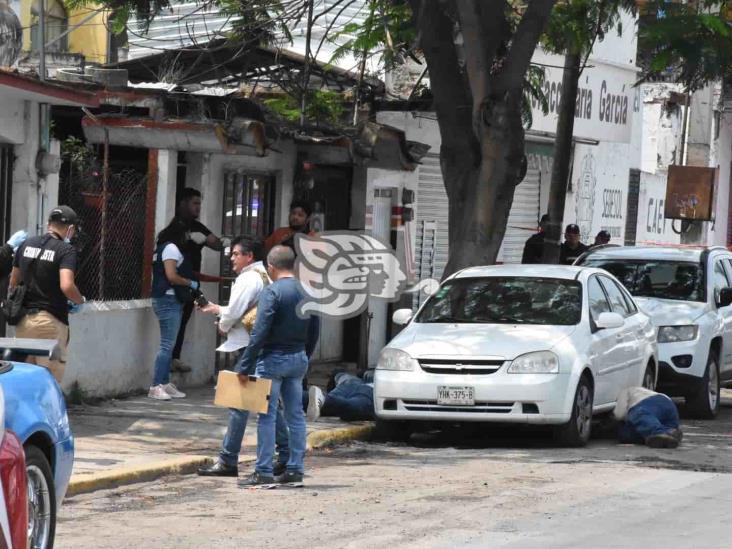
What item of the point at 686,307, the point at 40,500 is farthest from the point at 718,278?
the point at 40,500

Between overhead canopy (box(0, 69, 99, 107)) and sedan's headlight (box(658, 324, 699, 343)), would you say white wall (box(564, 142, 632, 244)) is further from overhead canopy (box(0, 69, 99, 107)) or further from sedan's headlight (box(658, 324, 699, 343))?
overhead canopy (box(0, 69, 99, 107))

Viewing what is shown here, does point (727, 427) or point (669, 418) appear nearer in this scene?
point (669, 418)

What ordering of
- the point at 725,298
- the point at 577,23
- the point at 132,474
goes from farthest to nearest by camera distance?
the point at 577,23, the point at 725,298, the point at 132,474

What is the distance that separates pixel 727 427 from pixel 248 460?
226 inches

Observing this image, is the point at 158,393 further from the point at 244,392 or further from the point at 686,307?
the point at 686,307

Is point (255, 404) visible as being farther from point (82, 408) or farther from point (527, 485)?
point (82, 408)

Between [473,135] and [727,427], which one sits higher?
[473,135]

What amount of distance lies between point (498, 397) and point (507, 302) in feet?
4.91

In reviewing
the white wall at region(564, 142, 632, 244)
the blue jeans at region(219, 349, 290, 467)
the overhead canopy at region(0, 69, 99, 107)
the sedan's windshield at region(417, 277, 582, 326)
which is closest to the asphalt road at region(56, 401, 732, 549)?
the blue jeans at region(219, 349, 290, 467)

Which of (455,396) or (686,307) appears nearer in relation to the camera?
(455,396)

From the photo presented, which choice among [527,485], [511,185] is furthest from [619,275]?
[527,485]

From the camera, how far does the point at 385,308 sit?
20.1 meters

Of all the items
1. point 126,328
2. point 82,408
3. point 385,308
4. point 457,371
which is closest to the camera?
point 457,371

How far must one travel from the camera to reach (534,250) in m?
20.9
